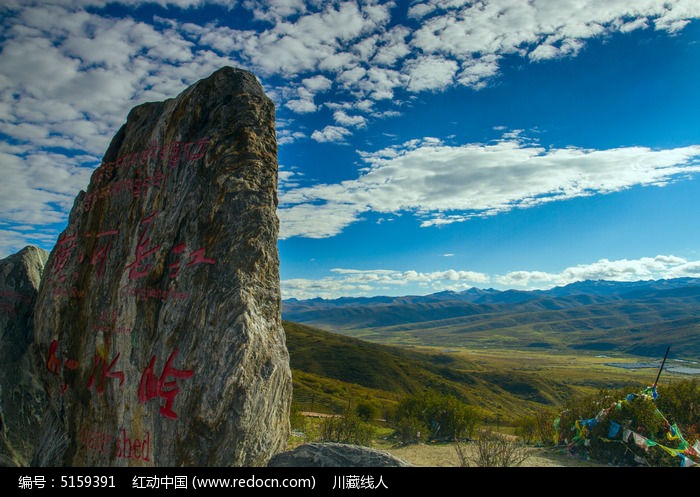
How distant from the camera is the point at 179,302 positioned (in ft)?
31.1

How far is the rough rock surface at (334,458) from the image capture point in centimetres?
799

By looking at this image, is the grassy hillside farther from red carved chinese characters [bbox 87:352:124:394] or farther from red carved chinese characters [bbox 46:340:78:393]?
red carved chinese characters [bbox 87:352:124:394]

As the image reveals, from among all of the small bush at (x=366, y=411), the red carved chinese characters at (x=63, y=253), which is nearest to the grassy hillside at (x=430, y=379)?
the small bush at (x=366, y=411)

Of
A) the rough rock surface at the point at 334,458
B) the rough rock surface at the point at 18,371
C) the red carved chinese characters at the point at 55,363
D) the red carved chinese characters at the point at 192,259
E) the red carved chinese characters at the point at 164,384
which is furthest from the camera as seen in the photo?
the rough rock surface at the point at 18,371

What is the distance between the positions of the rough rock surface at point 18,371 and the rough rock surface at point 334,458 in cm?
1044

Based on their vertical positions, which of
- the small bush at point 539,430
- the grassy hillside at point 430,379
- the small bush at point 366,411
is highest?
the small bush at point 539,430

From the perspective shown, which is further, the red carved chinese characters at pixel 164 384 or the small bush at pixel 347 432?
the small bush at pixel 347 432

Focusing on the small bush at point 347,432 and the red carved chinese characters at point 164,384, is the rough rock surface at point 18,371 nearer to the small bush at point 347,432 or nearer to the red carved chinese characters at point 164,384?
the red carved chinese characters at point 164,384

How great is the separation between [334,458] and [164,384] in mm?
3855

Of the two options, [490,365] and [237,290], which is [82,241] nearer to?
[237,290]

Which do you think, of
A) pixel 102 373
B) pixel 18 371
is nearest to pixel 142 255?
pixel 102 373

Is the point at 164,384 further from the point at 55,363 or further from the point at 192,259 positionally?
the point at 55,363
